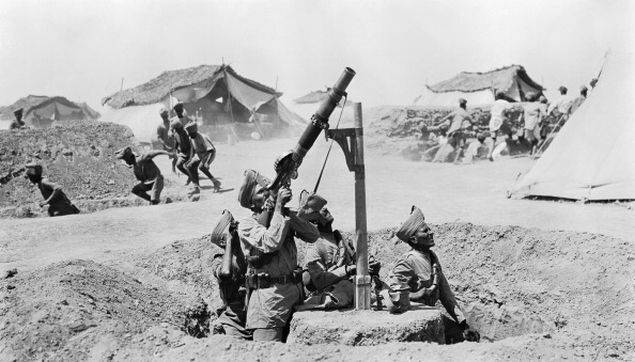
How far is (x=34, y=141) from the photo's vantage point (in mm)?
17562

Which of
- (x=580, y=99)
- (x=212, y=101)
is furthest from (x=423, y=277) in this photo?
(x=212, y=101)

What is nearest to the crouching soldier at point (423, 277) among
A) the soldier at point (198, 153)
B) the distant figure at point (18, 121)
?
the soldier at point (198, 153)

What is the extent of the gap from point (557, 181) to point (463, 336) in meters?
5.91

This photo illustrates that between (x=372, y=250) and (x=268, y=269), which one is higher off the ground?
(x=268, y=269)

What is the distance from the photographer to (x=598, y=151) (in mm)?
10547

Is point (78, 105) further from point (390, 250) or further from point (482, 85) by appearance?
point (390, 250)

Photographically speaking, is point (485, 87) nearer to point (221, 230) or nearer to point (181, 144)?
point (181, 144)

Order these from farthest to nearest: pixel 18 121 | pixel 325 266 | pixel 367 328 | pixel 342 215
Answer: pixel 18 121
pixel 342 215
pixel 325 266
pixel 367 328

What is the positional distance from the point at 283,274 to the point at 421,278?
112 centimetres

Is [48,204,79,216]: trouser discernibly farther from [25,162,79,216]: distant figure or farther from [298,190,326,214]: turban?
[298,190,326,214]: turban

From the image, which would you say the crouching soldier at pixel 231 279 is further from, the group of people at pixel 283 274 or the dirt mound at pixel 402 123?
the dirt mound at pixel 402 123

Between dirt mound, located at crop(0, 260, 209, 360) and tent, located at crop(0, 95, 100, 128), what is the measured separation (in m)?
29.3

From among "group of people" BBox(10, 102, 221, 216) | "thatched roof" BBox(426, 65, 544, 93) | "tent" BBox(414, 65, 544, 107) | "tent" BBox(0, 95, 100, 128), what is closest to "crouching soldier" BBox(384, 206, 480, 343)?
"group of people" BBox(10, 102, 221, 216)

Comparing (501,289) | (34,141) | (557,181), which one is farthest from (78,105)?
(501,289)
